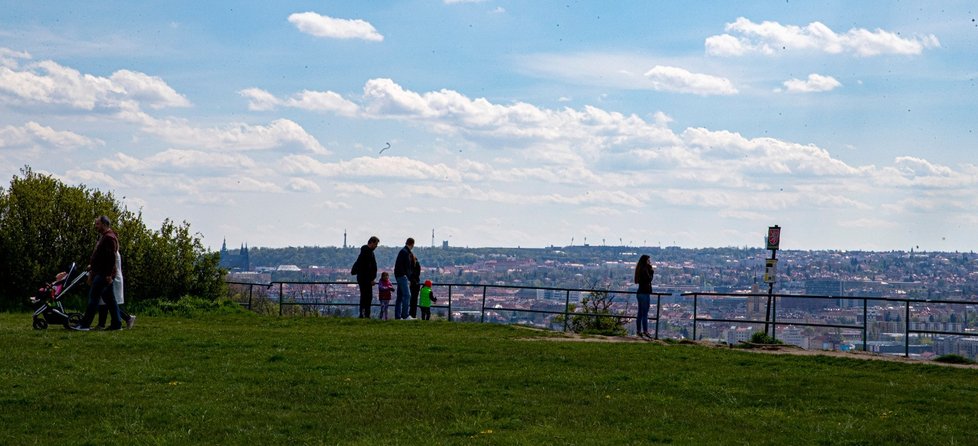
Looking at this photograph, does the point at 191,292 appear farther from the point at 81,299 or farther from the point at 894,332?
the point at 894,332

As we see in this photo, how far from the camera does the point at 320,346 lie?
65.5 feet

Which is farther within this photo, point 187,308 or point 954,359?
point 187,308

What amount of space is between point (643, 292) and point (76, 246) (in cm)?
1736

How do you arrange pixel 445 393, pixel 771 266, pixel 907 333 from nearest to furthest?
pixel 445 393 → pixel 907 333 → pixel 771 266

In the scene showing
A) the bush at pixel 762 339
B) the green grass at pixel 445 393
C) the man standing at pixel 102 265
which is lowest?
the green grass at pixel 445 393

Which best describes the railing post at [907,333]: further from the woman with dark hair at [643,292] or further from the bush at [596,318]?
the bush at [596,318]

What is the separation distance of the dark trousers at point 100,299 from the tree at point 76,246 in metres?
11.2

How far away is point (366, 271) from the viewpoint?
31.0 meters

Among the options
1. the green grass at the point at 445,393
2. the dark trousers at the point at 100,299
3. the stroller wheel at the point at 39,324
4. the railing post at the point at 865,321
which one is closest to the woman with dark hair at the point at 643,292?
the railing post at the point at 865,321

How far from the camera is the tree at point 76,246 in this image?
34.1m

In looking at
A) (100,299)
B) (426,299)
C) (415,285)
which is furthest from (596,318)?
(100,299)

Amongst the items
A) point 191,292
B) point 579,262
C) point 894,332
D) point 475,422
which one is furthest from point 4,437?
point 579,262

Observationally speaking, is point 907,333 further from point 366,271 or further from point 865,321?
point 366,271

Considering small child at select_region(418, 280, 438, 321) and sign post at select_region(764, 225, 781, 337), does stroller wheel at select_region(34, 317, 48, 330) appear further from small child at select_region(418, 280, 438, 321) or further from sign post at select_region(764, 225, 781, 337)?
sign post at select_region(764, 225, 781, 337)
